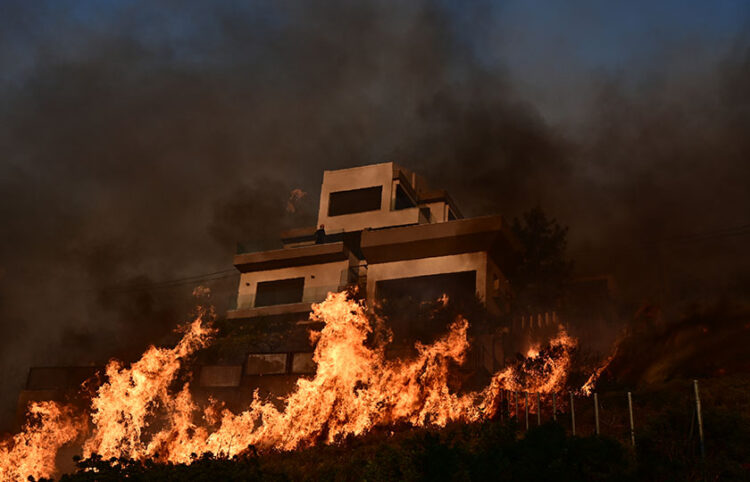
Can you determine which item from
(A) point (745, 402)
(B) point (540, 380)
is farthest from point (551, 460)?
(B) point (540, 380)

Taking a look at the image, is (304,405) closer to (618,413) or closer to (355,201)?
(618,413)

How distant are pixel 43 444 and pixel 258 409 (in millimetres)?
9321

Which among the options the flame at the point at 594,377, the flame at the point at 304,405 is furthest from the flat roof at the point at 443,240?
the flame at the point at 594,377

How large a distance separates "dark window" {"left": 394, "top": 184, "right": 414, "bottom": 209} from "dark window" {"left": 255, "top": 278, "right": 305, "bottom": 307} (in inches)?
293

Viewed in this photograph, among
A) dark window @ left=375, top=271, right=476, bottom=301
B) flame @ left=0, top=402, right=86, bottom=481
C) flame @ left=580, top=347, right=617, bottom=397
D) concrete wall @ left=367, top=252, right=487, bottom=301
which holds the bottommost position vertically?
flame @ left=0, top=402, right=86, bottom=481

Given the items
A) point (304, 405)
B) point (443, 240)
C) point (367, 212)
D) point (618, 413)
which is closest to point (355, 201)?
point (367, 212)

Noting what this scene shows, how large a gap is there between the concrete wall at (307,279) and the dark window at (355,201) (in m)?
4.11

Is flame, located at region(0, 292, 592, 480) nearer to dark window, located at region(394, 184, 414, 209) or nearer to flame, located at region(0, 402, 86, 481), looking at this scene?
flame, located at region(0, 402, 86, 481)

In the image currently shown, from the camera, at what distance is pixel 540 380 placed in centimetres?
2566

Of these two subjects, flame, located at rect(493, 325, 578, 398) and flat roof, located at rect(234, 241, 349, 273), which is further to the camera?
flat roof, located at rect(234, 241, 349, 273)

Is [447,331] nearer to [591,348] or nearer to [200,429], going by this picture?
[591,348]

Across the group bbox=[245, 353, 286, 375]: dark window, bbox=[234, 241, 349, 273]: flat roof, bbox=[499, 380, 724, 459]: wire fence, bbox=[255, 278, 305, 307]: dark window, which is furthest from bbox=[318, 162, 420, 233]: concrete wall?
bbox=[499, 380, 724, 459]: wire fence

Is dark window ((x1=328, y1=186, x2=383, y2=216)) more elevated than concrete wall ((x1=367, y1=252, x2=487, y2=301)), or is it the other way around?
dark window ((x1=328, y1=186, x2=383, y2=216))

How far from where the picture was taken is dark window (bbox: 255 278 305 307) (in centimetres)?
4047
